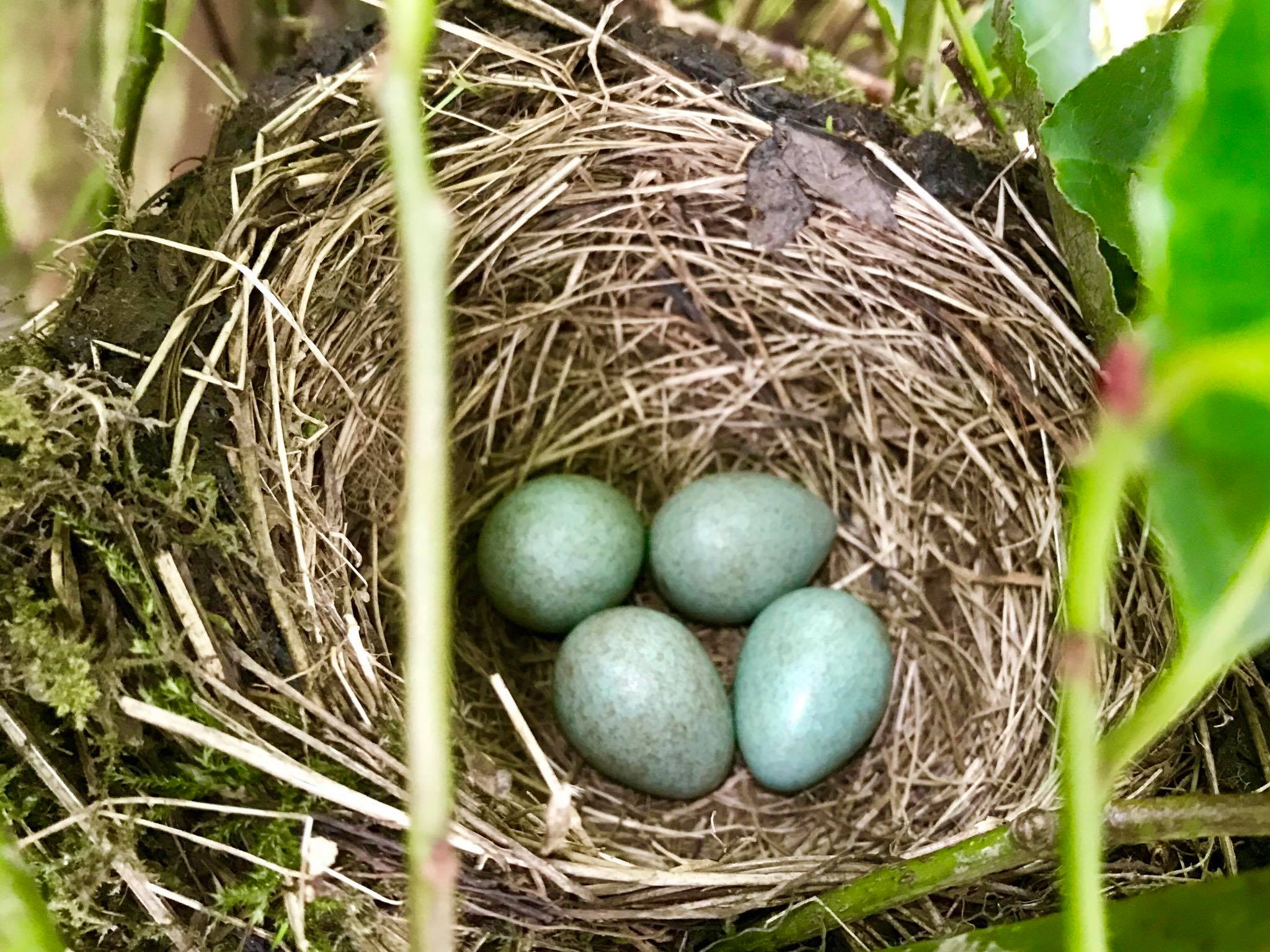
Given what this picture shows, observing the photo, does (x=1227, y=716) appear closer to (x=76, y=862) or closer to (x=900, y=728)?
(x=900, y=728)

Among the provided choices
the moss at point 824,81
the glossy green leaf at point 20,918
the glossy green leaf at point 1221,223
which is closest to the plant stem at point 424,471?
the glossy green leaf at point 20,918

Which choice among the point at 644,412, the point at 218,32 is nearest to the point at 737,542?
the point at 644,412

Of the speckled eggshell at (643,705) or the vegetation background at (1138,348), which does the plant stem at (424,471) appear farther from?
the speckled eggshell at (643,705)

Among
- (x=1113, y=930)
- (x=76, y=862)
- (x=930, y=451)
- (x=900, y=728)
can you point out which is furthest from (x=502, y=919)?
(x=930, y=451)

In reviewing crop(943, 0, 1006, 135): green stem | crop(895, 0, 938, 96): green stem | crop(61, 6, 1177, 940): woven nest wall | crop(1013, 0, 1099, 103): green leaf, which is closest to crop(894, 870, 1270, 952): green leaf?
crop(61, 6, 1177, 940): woven nest wall

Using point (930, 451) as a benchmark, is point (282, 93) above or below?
above

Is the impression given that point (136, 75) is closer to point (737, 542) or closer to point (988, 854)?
point (737, 542)

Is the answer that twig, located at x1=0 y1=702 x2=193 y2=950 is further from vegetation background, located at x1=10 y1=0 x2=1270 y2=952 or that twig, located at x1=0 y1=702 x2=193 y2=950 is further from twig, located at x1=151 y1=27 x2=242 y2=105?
twig, located at x1=151 y1=27 x2=242 y2=105
